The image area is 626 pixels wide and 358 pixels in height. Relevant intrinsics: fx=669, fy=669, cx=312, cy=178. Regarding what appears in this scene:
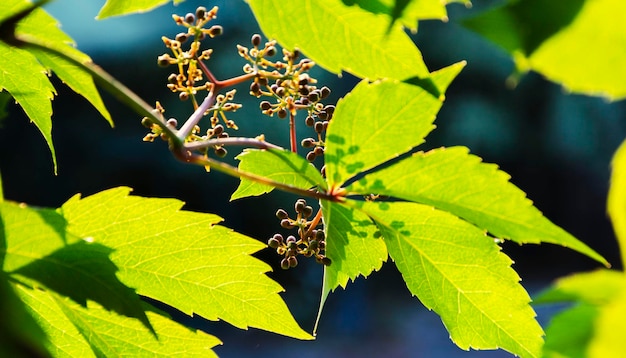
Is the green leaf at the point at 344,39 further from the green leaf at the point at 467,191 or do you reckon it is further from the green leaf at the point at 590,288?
the green leaf at the point at 590,288

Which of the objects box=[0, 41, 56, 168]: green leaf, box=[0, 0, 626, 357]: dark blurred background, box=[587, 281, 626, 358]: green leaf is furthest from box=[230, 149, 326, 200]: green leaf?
box=[0, 0, 626, 357]: dark blurred background

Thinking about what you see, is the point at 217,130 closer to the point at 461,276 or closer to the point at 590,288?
the point at 461,276

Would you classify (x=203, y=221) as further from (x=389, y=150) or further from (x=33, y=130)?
(x=33, y=130)

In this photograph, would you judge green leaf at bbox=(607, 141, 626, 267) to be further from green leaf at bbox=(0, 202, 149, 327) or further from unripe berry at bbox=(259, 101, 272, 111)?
unripe berry at bbox=(259, 101, 272, 111)

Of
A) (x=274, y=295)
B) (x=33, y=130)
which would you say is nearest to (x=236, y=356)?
(x=33, y=130)

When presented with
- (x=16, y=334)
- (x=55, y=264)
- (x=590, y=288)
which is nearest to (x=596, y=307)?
(x=590, y=288)
